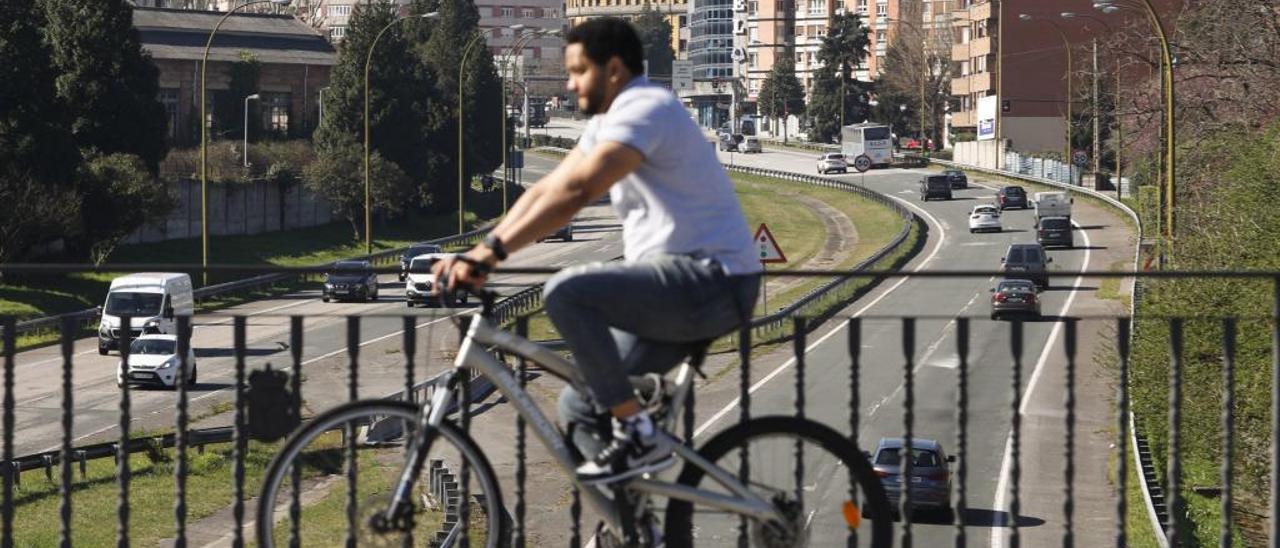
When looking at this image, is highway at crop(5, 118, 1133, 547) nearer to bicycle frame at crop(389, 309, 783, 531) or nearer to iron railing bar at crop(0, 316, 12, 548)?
bicycle frame at crop(389, 309, 783, 531)

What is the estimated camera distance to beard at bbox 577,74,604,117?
6289mm

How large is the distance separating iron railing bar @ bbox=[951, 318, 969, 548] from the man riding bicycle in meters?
1.45

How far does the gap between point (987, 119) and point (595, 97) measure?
122 meters

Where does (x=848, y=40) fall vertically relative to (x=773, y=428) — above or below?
above

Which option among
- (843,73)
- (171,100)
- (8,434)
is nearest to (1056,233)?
(171,100)

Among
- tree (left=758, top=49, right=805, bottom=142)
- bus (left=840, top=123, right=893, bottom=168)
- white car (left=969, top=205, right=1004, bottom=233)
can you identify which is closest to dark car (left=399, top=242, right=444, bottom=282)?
white car (left=969, top=205, right=1004, bottom=233)

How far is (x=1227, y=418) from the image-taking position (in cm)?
753

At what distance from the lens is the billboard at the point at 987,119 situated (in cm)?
12431

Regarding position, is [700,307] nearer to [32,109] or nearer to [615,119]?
[615,119]

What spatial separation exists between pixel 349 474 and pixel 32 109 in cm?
5375

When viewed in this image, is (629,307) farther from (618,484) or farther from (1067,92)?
(1067,92)

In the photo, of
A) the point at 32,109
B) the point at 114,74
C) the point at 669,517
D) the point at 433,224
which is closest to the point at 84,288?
the point at 32,109

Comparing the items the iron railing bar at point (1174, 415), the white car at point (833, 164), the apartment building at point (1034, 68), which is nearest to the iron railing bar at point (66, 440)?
the iron railing bar at point (1174, 415)

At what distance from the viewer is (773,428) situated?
265 inches
